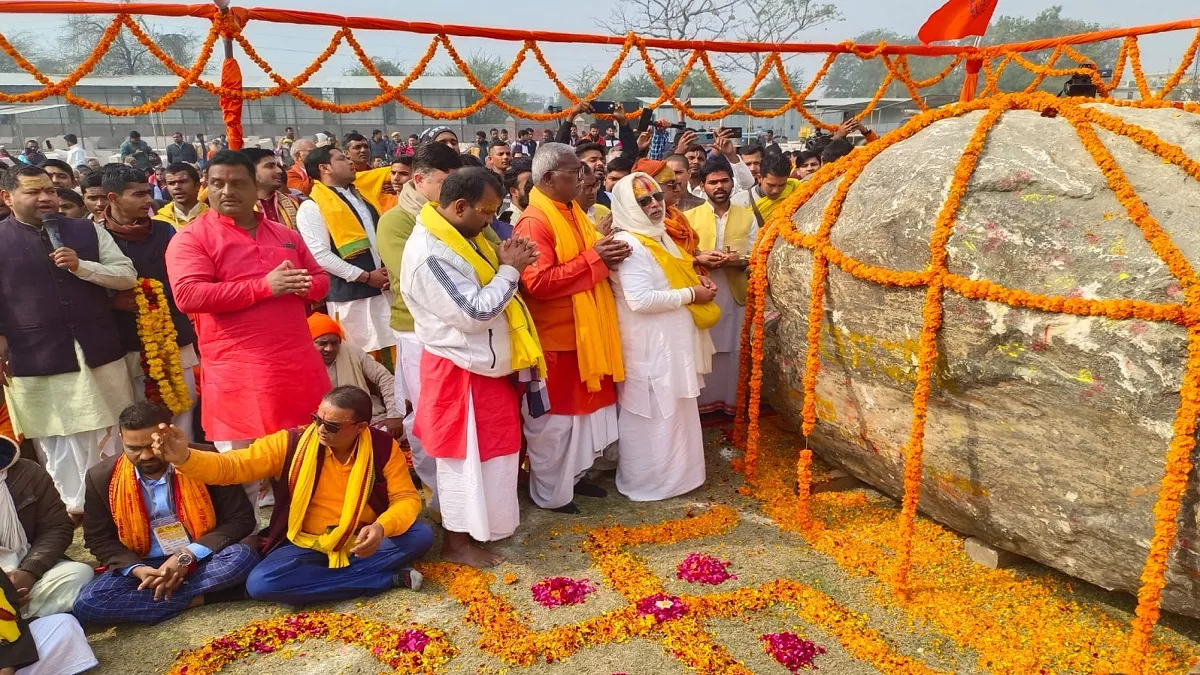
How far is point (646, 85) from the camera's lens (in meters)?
50.5

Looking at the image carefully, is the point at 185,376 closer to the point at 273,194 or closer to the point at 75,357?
the point at 75,357

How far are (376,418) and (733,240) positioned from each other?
267 centimetres

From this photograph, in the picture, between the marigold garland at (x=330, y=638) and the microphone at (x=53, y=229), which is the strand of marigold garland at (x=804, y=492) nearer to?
the marigold garland at (x=330, y=638)

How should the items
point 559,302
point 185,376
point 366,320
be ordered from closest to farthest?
point 559,302
point 185,376
point 366,320

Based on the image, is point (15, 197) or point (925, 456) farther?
point (15, 197)

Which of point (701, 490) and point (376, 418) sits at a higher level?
point (376, 418)

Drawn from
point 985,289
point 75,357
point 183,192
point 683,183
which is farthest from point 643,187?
point 183,192

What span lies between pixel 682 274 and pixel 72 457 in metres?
3.49

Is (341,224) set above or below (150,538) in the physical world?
above

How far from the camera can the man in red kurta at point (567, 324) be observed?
387 cm

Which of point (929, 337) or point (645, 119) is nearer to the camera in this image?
point (929, 337)

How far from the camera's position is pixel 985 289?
9.98 feet

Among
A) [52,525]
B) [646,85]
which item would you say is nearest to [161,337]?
[52,525]

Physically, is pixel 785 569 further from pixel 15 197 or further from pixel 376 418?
pixel 15 197
